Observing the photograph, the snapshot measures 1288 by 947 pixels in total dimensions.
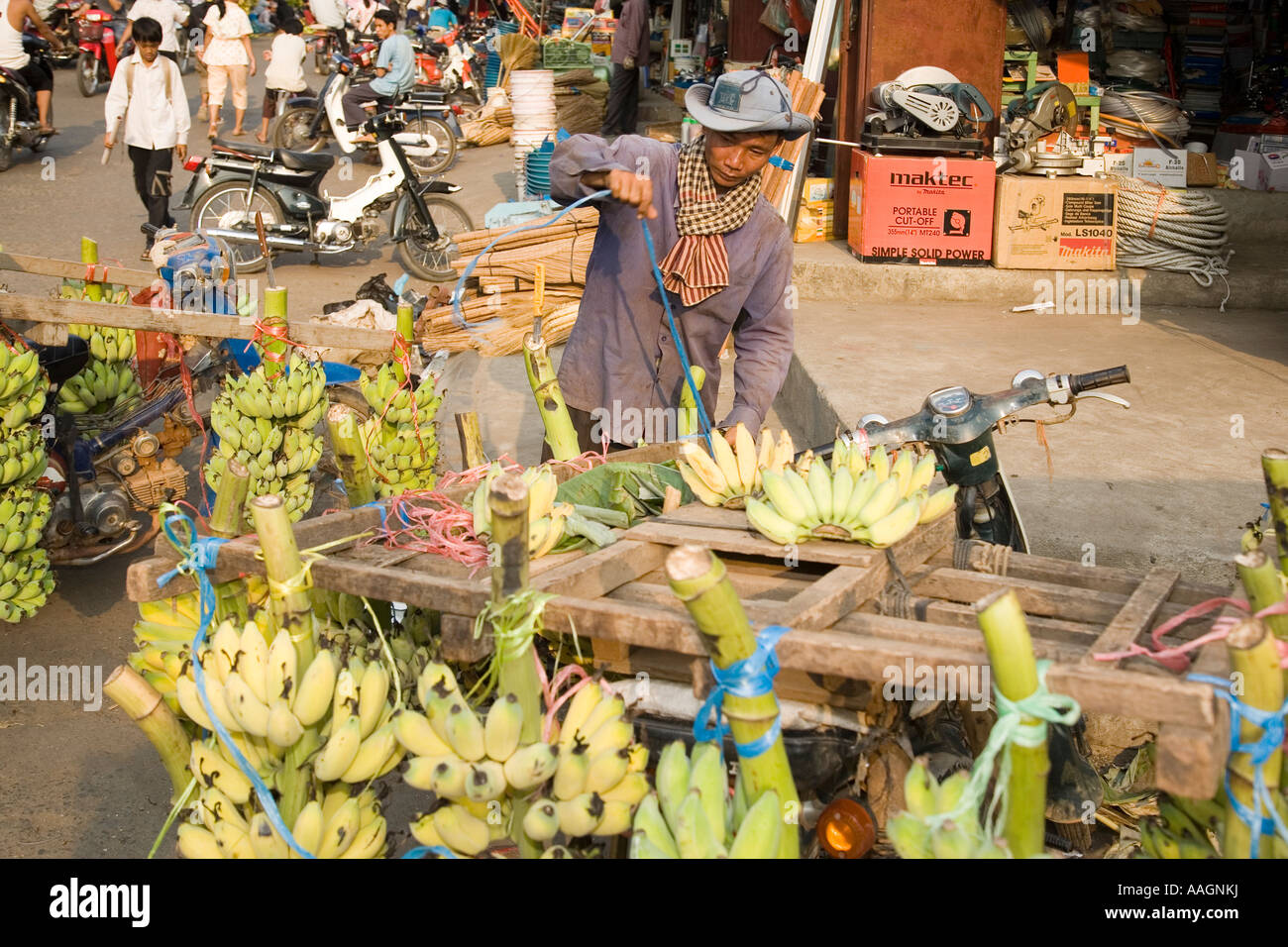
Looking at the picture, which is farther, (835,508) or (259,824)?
(835,508)

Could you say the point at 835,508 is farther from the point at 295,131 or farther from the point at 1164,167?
the point at 295,131

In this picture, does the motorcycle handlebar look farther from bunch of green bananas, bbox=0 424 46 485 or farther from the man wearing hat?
bunch of green bananas, bbox=0 424 46 485

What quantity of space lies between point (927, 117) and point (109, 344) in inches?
203

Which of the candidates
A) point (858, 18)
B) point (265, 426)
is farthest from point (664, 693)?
point (858, 18)

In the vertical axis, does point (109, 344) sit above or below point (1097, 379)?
below

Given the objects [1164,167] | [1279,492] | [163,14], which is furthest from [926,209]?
[163,14]

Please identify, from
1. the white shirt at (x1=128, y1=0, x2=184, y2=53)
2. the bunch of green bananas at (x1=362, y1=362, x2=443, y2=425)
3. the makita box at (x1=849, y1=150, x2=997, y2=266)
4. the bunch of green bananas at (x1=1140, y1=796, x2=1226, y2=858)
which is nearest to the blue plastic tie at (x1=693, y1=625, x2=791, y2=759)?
the bunch of green bananas at (x1=1140, y1=796, x2=1226, y2=858)

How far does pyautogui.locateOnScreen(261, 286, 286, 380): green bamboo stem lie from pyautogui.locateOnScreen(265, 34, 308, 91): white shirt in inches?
422

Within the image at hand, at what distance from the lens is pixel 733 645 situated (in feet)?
5.04

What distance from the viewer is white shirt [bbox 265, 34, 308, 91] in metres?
13.9

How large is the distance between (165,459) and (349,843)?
3.64 m

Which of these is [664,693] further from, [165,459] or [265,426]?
[165,459]

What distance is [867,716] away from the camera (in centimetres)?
194
